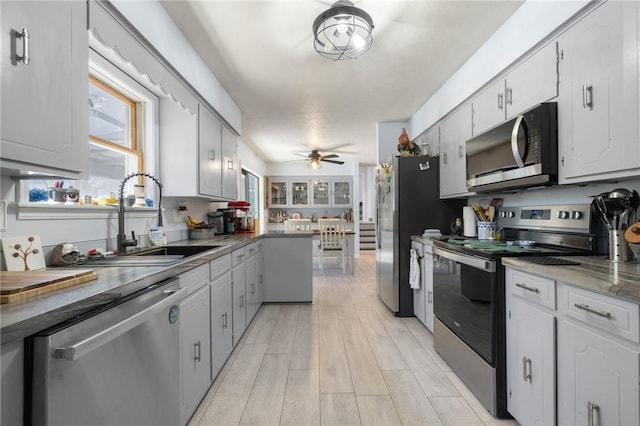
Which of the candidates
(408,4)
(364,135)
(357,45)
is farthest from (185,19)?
(364,135)

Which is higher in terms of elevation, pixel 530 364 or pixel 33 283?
pixel 33 283

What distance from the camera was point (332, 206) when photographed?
8195mm

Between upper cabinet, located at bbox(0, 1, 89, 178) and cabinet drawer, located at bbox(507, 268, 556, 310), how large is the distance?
6.50 ft

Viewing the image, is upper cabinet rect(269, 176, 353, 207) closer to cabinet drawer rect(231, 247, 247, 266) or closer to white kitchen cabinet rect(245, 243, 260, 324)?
white kitchen cabinet rect(245, 243, 260, 324)

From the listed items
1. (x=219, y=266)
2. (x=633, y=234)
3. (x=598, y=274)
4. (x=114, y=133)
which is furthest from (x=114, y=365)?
(x=633, y=234)

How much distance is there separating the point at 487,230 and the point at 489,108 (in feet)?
3.12

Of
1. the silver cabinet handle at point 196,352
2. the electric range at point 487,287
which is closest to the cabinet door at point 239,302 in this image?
the silver cabinet handle at point 196,352

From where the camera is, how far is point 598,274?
120 centimetres

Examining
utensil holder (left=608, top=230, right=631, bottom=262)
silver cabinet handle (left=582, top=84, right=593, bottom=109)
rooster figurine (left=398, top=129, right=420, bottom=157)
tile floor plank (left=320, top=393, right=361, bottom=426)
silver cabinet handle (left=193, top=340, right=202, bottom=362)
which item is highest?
rooster figurine (left=398, top=129, right=420, bottom=157)

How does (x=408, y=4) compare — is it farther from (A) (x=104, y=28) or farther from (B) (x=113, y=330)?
(B) (x=113, y=330)

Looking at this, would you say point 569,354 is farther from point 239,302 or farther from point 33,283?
point 239,302

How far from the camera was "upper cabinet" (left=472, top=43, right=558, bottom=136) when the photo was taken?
1.79 m

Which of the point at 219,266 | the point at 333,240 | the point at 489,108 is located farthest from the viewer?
the point at 333,240

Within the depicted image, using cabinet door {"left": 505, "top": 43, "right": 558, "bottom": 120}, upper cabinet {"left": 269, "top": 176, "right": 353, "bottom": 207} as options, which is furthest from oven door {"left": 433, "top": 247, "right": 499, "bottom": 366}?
upper cabinet {"left": 269, "top": 176, "right": 353, "bottom": 207}
